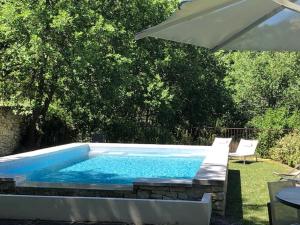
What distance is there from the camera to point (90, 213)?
6613 mm

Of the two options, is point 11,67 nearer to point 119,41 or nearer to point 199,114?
point 119,41

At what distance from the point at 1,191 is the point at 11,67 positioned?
843 cm

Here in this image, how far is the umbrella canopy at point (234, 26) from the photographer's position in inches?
151

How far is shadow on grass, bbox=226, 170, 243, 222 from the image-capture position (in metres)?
7.53

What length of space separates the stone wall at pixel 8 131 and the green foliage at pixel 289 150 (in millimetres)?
9766

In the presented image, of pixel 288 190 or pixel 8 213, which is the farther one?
pixel 8 213

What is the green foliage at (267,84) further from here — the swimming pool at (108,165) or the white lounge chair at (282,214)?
the white lounge chair at (282,214)

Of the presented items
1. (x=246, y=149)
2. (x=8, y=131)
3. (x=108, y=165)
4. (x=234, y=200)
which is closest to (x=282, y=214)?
(x=234, y=200)

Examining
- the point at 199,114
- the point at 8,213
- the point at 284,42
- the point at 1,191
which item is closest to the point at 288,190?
the point at 284,42

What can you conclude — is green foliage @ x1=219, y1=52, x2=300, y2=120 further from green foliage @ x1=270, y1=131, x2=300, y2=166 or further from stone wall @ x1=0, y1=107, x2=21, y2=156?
stone wall @ x1=0, y1=107, x2=21, y2=156

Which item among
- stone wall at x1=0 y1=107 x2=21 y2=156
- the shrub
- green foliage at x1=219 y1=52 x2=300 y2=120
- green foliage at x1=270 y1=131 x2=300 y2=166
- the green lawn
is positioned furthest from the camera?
green foliage at x1=219 y1=52 x2=300 y2=120

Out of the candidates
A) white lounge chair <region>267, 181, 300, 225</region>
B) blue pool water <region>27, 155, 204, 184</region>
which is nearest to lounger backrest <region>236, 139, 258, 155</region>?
blue pool water <region>27, 155, 204, 184</region>

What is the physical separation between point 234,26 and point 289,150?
11107 mm

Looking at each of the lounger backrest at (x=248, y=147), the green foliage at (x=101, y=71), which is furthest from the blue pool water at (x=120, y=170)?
the green foliage at (x=101, y=71)
